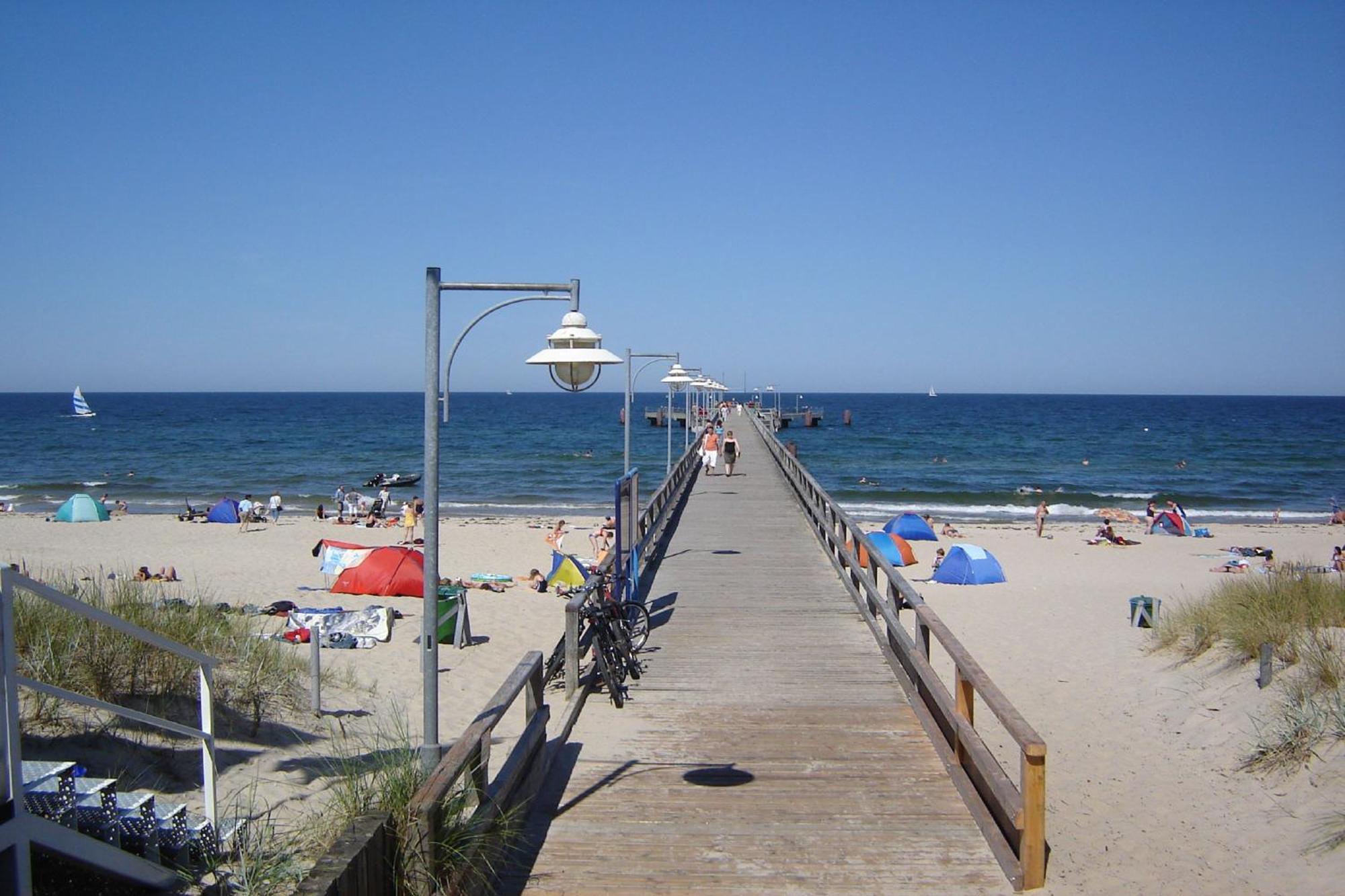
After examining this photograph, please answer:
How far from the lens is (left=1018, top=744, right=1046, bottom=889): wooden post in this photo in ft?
15.9

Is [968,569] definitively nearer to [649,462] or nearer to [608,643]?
[608,643]

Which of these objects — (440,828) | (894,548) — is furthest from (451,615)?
(894,548)

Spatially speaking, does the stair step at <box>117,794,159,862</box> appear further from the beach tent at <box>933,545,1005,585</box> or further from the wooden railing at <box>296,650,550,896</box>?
the beach tent at <box>933,545,1005,585</box>

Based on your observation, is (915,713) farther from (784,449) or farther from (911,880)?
(784,449)

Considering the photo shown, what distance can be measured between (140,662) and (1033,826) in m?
6.45

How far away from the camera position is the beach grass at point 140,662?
7.31 metres

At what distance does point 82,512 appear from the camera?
32.2 meters

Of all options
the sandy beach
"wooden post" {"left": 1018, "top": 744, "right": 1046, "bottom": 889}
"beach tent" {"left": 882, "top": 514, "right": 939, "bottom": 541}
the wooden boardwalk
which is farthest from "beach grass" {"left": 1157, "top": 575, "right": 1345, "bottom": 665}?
"beach tent" {"left": 882, "top": 514, "right": 939, "bottom": 541}

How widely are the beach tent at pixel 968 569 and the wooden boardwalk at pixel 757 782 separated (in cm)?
1122

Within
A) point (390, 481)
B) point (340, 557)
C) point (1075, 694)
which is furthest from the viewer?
point (390, 481)

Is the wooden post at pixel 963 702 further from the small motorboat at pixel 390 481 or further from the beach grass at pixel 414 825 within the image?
the small motorboat at pixel 390 481

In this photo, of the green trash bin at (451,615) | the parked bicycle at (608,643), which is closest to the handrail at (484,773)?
the parked bicycle at (608,643)

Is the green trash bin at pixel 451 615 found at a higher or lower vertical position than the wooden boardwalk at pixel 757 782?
lower

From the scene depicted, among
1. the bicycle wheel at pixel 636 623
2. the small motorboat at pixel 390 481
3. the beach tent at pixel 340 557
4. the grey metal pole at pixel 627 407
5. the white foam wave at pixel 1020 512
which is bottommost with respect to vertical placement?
the white foam wave at pixel 1020 512
